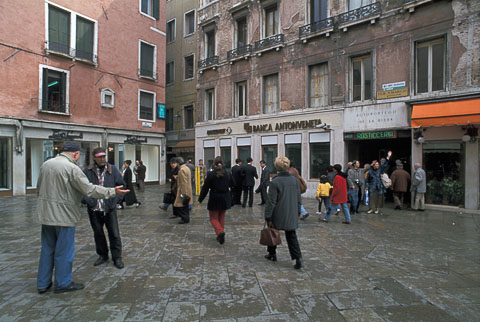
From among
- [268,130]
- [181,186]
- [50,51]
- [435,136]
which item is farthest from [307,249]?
[50,51]

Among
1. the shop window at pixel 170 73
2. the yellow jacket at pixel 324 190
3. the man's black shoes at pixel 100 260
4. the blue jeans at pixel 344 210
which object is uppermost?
the shop window at pixel 170 73

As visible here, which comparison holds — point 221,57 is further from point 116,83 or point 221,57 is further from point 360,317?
point 360,317

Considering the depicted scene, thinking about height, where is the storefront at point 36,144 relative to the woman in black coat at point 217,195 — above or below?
above

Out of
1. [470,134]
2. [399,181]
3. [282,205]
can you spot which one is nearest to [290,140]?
[399,181]

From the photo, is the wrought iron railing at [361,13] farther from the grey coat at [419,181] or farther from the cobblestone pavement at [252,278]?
the cobblestone pavement at [252,278]

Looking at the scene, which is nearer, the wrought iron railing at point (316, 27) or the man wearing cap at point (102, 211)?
the man wearing cap at point (102, 211)

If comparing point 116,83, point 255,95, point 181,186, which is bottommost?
point 181,186

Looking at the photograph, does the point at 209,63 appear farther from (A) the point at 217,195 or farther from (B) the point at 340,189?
(A) the point at 217,195

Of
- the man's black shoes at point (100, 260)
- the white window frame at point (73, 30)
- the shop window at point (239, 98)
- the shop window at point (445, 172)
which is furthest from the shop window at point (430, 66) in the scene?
the white window frame at point (73, 30)

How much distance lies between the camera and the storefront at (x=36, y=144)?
15336 mm

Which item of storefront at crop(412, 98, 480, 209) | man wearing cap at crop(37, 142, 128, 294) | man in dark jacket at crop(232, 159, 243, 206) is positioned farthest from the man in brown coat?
man wearing cap at crop(37, 142, 128, 294)

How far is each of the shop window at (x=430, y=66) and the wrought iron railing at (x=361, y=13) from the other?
91.5 inches

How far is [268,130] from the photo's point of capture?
16453mm

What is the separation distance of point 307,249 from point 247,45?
14.4 meters
